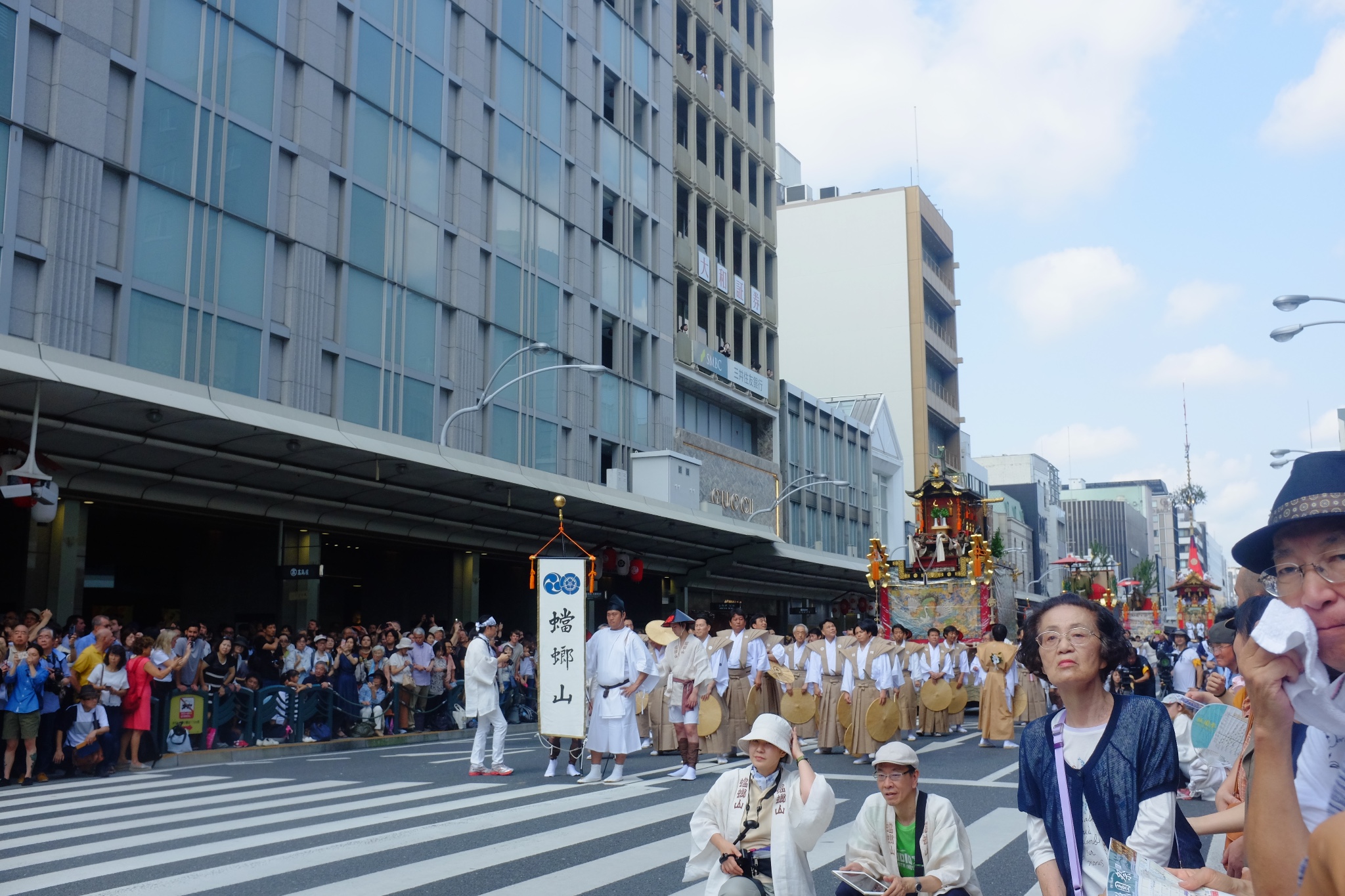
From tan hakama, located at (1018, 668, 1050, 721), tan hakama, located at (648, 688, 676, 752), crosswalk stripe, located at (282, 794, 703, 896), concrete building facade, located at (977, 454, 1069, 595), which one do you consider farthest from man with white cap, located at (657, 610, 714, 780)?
concrete building facade, located at (977, 454, 1069, 595)

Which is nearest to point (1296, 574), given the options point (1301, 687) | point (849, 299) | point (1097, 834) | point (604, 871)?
point (1301, 687)

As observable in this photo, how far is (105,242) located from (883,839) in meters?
20.6

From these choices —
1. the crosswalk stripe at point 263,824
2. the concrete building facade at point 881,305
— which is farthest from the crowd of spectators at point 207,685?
the concrete building facade at point 881,305

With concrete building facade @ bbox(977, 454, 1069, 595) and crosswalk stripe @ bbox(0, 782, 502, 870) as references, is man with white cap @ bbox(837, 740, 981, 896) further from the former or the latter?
concrete building facade @ bbox(977, 454, 1069, 595)

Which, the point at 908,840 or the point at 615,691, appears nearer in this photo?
the point at 908,840

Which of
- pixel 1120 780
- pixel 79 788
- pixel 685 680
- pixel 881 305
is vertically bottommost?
pixel 79 788

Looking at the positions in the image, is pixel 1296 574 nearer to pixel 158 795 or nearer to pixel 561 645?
pixel 561 645

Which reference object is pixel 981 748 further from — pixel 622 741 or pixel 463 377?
pixel 463 377

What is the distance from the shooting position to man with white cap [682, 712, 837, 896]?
5227 millimetres

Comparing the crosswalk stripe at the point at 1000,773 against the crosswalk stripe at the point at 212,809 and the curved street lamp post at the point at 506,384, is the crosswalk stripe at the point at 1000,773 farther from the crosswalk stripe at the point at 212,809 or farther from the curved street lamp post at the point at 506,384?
the curved street lamp post at the point at 506,384

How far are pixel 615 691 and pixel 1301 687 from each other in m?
11.8

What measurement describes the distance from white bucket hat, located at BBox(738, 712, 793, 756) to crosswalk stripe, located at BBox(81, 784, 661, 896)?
13.1ft

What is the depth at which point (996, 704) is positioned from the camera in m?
17.3

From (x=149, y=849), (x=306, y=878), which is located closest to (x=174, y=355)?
(x=149, y=849)
